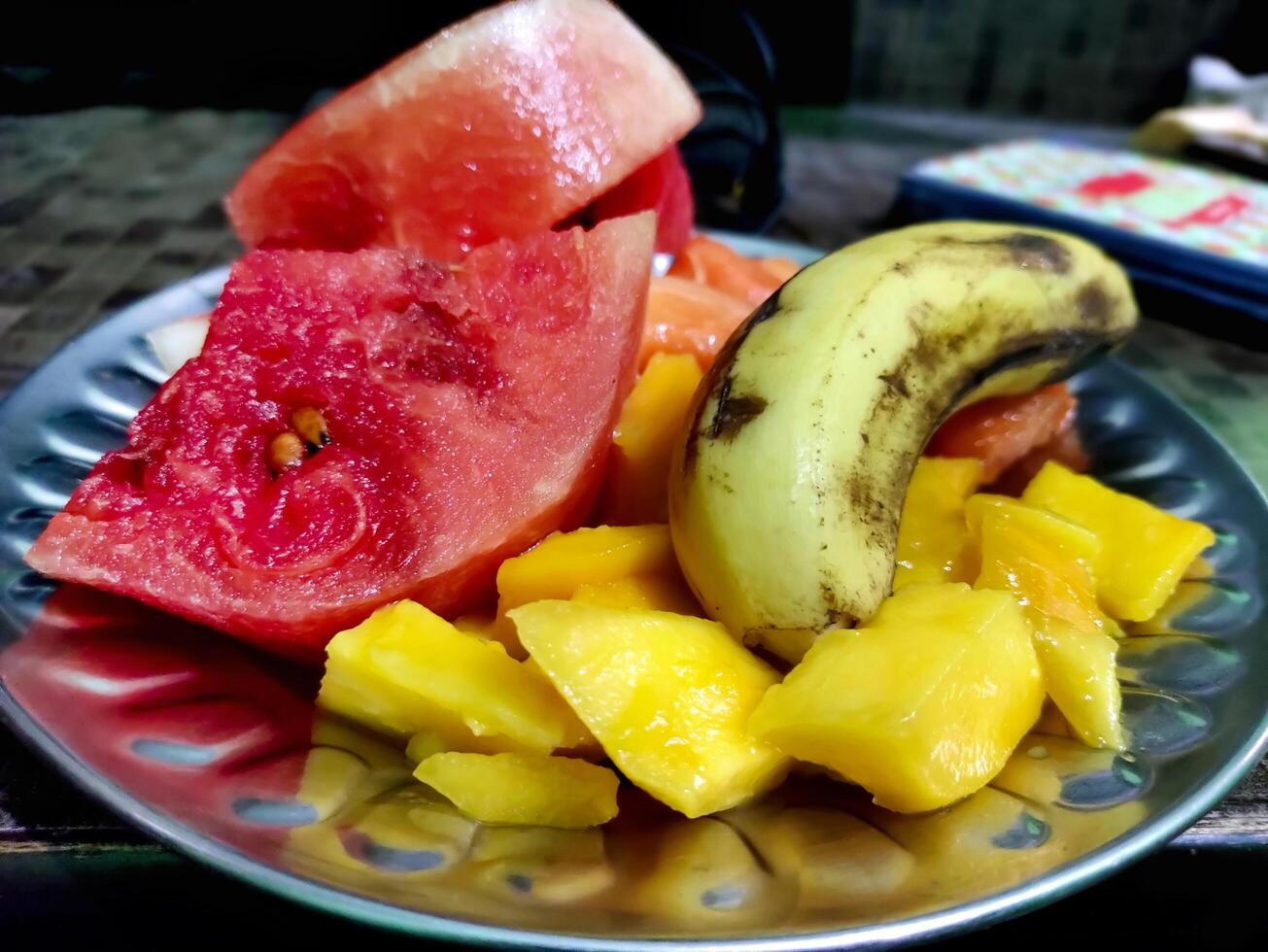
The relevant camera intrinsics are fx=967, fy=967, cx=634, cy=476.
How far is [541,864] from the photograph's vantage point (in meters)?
0.53

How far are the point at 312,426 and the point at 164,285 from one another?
966 mm

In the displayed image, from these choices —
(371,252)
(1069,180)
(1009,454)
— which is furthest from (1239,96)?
(371,252)

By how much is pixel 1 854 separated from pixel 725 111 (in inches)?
64.1

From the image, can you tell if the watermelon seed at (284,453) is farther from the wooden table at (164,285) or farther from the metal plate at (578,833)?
the wooden table at (164,285)

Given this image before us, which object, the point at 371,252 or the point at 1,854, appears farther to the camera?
the point at 371,252

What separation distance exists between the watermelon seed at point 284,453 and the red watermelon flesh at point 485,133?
0.27 metres

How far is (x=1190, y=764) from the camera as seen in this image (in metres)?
0.59

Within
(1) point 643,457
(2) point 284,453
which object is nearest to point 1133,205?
(1) point 643,457

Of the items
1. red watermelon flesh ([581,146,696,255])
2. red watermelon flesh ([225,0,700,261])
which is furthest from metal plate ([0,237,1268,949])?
red watermelon flesh ([581,146,696,255])

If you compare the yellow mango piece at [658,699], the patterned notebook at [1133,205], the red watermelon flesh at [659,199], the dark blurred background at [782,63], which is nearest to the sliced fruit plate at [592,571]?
the yellow mango piece at [658,699]

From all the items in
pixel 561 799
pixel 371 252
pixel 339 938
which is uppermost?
pixel 371 252

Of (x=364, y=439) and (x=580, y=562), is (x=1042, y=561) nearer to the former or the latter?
(x=580, y=562)

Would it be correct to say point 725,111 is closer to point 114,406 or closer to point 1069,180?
point 1069,180

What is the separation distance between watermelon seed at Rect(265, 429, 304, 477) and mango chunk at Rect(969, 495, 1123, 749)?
20.0 inches
